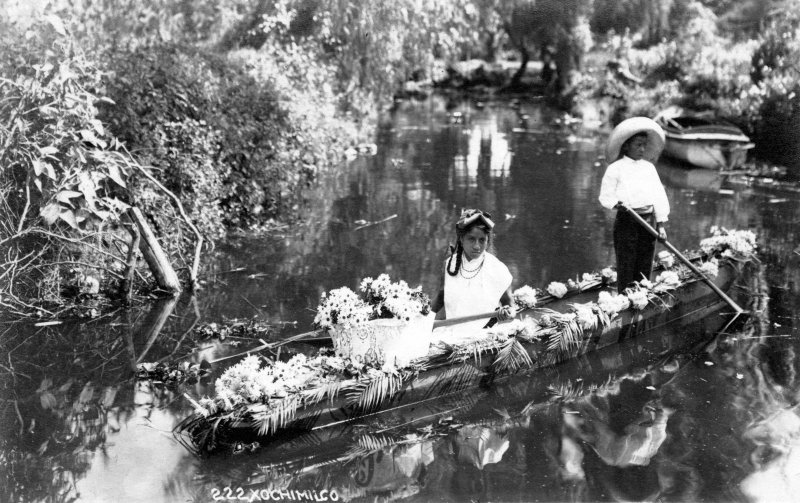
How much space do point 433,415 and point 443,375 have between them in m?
0.31

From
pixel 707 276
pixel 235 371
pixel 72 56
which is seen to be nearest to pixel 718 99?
pixel 707 276

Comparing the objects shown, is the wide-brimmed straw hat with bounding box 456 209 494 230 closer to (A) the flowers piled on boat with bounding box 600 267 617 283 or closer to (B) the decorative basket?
(B) the decorative basket

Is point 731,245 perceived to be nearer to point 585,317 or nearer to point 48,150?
point 585,317

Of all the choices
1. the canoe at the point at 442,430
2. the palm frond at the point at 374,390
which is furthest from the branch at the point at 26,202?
the palm frond at the point at 374,390

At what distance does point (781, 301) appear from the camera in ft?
30.4

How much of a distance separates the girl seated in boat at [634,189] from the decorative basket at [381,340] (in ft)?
9.29

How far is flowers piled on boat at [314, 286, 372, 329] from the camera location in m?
6.04

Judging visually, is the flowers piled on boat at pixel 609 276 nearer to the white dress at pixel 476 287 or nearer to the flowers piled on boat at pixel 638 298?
the flowers piled on boat at pixel 638 298

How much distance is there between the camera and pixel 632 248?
27.5 ft

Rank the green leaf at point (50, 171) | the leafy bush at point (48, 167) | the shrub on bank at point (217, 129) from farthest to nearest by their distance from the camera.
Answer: the shrub on bank at point (217, 129)
the leafy bush at point (48, 167)
the green leaf at point (50, 171)

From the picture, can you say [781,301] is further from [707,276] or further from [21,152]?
[21,152]

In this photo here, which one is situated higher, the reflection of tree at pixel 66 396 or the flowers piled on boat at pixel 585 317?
the flowers piled on boat at pixel 585 317

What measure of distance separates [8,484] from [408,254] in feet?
21.2

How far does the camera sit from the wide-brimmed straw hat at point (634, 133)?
7.96m
